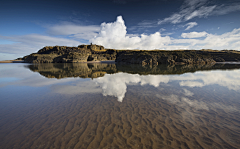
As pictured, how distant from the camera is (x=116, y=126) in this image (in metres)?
4.39

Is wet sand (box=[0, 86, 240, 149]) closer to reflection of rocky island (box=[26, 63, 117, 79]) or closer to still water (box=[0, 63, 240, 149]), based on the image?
still water (box=[0, 63, 240, 149])

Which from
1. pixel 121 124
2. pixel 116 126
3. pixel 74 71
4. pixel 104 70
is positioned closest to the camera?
pixel 116 126

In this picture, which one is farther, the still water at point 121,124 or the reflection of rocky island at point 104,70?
the reflection of rocky island at point 104,70

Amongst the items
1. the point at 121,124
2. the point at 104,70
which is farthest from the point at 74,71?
the point at 121,124

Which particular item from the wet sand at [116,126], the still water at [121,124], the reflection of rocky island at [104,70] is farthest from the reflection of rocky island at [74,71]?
the wet sand at [116,126]

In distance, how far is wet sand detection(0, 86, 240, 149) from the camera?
3.52 metres

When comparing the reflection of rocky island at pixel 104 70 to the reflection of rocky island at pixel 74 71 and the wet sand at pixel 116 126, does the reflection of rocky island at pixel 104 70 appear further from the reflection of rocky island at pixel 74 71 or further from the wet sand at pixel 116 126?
the wet sand at pixel 116 126

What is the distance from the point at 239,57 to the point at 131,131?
10473 cm

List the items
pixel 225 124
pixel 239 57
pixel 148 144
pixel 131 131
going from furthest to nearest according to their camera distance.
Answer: pixel 239 57
pixel 225 124
pixel 131 131
pixel 148 144

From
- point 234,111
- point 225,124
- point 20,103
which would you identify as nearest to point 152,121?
point 225,124

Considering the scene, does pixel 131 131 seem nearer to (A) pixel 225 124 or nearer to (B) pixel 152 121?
(B) pixel 152 121

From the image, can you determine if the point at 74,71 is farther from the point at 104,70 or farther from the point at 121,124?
the point at 121,124

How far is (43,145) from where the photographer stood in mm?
3471

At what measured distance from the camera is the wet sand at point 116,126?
3.52 m
